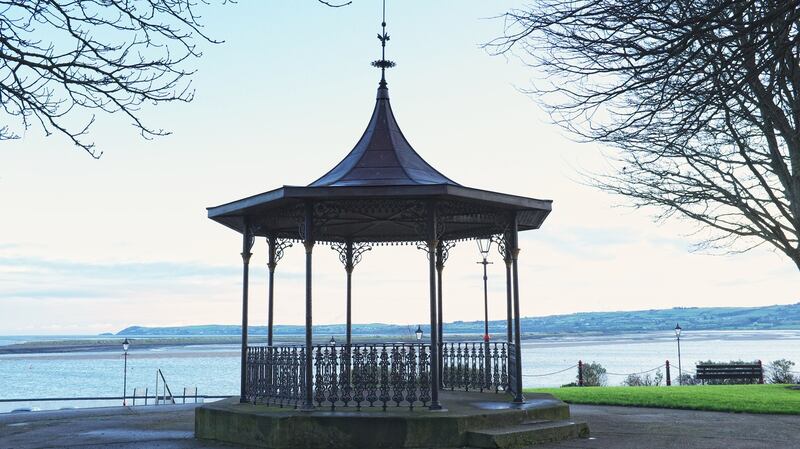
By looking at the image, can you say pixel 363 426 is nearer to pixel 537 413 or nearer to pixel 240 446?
pixel 240 446

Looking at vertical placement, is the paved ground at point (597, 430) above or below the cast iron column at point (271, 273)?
below

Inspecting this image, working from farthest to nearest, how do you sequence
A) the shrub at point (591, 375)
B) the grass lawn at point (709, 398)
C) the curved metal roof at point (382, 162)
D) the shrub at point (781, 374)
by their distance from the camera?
1. the shrub at point (591, 375)
2. the shrub at point (781, 374)
3. the grass lawn at point (709, 398)
4. the curved metal roof at point (382, 162)

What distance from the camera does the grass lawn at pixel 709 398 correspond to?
17.7 meters

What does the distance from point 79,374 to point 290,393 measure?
9769 cm

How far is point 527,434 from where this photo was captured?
1227cm

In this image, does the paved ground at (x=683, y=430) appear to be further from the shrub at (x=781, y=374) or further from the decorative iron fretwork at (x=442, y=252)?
the shrub at (x=781, y=374)

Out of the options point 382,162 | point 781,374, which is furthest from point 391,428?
point 781,374

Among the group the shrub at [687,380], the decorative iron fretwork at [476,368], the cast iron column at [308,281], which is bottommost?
the shrub at [687,380]

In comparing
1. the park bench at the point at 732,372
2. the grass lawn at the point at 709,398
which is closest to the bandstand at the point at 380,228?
the grass lawn at the point at 709,398

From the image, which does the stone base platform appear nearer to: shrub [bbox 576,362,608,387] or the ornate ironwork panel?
the ornate ironwork panel

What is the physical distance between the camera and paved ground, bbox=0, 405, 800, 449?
12.5 metres

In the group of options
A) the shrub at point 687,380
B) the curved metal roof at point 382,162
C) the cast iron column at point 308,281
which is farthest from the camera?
the shrub at point 687,380

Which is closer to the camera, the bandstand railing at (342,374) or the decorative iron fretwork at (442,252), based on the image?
the bandstand railing at (342,374)

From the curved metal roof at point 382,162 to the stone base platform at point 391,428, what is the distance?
12.5 ft
